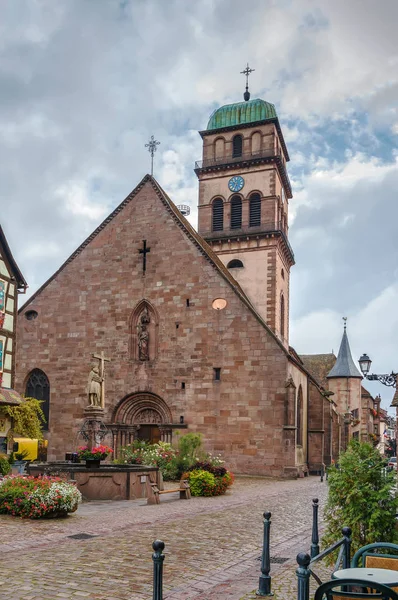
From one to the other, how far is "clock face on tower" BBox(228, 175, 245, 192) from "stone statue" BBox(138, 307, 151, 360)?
14.7 metres

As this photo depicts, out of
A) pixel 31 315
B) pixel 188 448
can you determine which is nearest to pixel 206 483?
pixel 188 448

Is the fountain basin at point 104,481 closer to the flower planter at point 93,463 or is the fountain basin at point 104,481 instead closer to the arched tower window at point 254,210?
the flower planter at point 93,463

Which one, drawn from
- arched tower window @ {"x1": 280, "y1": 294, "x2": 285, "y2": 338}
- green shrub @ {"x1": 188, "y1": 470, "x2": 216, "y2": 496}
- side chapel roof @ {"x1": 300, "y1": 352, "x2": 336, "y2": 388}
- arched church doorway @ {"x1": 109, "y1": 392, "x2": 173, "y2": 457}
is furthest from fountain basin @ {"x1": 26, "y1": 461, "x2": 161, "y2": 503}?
side chapel roof @ {"x1": 300, "y1": 352, "x2": 336, "y2": 388}

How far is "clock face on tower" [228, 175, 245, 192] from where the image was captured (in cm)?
4453

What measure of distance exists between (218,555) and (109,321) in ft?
79.3

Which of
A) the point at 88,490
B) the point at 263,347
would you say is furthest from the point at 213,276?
the point at 88,490

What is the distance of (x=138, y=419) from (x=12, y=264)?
10039 millimetres

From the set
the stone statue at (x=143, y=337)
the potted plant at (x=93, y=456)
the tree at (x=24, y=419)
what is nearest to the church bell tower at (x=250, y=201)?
the stone statue at (x=143, y=337)

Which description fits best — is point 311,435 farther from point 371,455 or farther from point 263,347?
point 371,455

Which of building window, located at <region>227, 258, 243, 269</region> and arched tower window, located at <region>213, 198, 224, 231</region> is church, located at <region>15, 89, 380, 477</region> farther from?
arched tower window, located at <region>213, 198, 224, 231</region>

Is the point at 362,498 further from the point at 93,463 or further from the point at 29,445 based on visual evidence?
the point at 29,445

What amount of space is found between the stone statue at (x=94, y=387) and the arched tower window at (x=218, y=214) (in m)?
22.0

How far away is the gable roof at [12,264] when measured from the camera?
2816 centimetres

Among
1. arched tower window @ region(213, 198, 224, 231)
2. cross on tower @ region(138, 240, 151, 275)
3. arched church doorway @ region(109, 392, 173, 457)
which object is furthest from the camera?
arched tower window @ region(213, 198, 224, 231)
